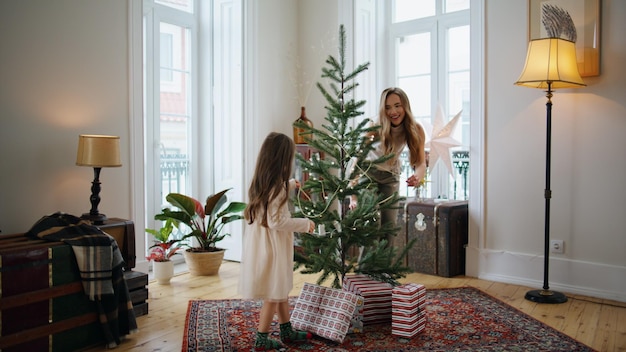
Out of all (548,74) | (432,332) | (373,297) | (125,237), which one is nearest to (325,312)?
(373,297)

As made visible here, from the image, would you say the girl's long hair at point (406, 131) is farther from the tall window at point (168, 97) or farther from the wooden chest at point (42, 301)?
the tall window at point (168, 97)

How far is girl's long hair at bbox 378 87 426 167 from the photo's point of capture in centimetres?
341

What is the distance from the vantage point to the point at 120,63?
366 cm

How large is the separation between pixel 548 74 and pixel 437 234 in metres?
1.45

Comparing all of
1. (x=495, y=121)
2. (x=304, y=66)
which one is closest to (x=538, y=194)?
(x=495, y=121)

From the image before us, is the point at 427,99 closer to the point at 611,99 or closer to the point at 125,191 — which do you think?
the point at 611,99

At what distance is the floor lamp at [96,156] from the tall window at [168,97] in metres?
1.32

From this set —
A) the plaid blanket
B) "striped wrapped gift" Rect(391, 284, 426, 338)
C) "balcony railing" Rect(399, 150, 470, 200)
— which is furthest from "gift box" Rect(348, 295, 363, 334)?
"balcony railing" Rect(399, 150, 470, 200)

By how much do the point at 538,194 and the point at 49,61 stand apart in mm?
3353

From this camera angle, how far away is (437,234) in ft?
13.8

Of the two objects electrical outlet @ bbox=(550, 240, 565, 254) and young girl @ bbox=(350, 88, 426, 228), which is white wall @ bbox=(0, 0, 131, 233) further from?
electrical outlet @ bbox=(550, 240, 565, 254)

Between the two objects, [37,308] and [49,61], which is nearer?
[37,308]

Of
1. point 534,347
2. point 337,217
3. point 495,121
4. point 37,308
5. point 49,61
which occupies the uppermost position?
point 49,61

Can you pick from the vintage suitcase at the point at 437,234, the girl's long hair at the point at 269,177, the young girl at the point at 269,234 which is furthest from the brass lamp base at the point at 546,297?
the girl's long hair at the point at 269,177
